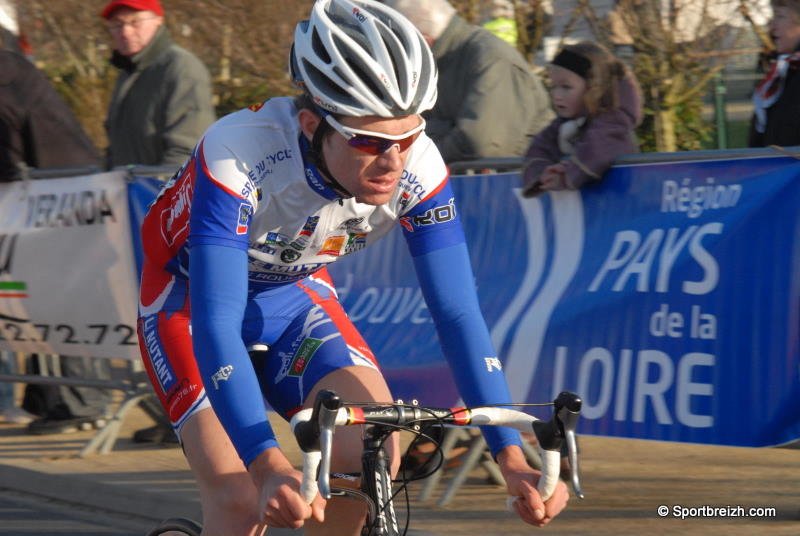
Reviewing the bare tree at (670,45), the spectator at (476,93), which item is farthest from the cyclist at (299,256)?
the bare tree at (670,45)

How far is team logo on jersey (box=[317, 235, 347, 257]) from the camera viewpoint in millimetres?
3629

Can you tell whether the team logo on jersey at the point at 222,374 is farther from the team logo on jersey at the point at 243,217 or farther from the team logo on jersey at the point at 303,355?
the team logo on jersey at the point at 303,355

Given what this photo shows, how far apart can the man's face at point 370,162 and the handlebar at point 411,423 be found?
23.3 inches

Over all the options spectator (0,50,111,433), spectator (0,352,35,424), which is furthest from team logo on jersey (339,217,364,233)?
spectator (0,352,35,424)

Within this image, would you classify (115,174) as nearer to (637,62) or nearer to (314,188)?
(314,188)

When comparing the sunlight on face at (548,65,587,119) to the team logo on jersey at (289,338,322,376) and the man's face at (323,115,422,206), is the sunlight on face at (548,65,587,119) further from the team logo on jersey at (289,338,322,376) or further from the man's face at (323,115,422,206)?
the man's face at (323,115,422,206)

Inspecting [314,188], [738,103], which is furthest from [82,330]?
[738,103]

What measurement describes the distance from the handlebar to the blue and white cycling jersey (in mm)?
263

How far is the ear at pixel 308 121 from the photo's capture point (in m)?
3.28

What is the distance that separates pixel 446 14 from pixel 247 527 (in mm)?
4181

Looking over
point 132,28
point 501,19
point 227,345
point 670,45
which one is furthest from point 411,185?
point 670,45

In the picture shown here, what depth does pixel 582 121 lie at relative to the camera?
601 cm

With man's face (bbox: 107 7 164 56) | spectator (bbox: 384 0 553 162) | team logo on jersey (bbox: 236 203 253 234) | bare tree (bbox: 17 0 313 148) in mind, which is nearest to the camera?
team logo on jersey (bbox: 236 203 253 234)

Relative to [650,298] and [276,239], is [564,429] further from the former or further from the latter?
[650,298]
